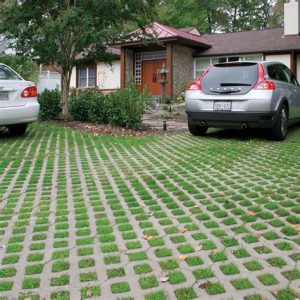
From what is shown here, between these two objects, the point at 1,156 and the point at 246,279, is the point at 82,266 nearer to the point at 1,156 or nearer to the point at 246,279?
the point at 246,279

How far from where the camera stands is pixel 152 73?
87.8 feet

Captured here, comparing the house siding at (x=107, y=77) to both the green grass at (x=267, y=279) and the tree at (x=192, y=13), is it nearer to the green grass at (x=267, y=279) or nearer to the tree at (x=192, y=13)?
the tree at (x=192, y=13)

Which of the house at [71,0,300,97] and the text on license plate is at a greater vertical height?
the house at [71,0,300,97]

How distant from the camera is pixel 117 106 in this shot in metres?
11.5

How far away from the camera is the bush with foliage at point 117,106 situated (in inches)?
442

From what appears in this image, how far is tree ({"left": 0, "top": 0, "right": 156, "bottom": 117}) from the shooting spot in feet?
40.1

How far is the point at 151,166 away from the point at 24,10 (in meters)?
7.86

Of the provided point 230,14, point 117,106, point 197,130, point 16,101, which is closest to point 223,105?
point 197,130

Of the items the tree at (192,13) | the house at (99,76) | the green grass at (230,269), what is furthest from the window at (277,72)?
the tree at (192,13)

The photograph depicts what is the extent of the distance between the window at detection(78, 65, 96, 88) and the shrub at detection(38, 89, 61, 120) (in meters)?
17.5

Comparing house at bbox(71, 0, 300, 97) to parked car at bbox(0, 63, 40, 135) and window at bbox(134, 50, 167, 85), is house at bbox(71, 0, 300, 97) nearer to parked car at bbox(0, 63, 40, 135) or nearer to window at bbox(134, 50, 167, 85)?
window at bbox(134, 50, 167, 85)

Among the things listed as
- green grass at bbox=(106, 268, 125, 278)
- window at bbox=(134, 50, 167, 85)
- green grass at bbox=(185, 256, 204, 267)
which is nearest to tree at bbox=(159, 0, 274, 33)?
window at bbox=(134, 50, 167, 85)

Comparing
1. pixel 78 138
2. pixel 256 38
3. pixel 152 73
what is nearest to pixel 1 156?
pixel 78 138

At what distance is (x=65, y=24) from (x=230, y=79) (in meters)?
4.90
